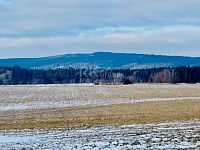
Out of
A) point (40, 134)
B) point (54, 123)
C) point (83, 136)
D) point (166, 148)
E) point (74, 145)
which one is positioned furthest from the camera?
point (54, 123)

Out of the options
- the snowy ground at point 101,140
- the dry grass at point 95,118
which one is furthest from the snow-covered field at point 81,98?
the snowy ground at point 101,140

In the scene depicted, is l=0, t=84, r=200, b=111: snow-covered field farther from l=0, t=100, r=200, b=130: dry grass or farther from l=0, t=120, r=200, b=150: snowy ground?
l=0, t=120, r=200, b=150: snowy ground

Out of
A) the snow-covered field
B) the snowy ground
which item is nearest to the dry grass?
the snowy ground

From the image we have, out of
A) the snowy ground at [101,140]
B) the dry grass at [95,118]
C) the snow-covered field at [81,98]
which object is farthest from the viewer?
the snow-covered field at [81,98]

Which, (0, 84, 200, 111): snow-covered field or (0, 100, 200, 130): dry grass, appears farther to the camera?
(0, 84, 200, 111): snow-covered field

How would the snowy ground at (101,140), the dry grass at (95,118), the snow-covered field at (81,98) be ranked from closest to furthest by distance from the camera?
the snowy ground at (101,140), the dry grass at (95,118), the snow-covered field at (81,98)

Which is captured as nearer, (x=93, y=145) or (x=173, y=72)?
(x=93, y=145)

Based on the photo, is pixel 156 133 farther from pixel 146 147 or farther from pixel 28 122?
pixel 28 122

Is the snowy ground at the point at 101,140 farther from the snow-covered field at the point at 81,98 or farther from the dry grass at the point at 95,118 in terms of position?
the snow-covered field at the point at 81,98

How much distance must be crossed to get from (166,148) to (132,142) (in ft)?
10.1

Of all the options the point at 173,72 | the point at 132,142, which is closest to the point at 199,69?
the point at 173,72

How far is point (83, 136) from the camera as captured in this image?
25578 mm

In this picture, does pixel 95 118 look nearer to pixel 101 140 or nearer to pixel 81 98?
pixel 101 140

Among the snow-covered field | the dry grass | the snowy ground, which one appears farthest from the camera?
the snow-covered field
